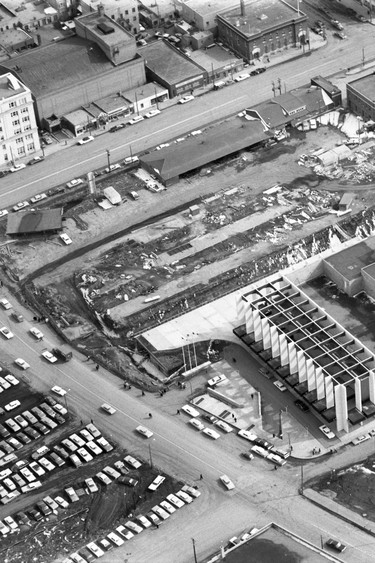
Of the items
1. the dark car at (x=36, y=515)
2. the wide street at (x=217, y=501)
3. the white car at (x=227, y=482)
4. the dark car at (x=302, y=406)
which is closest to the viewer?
the wide street at (x=217, y=501)

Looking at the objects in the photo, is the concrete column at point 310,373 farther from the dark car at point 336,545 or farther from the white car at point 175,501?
the dark car at point 336,545

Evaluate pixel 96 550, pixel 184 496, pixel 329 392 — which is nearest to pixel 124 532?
pixel 96 550

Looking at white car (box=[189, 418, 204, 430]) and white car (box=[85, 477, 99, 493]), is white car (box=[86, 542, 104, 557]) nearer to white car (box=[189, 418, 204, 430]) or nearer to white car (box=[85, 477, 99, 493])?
white car (box=[85, 477, 99, 493])

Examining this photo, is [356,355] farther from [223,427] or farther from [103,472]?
[103,472]

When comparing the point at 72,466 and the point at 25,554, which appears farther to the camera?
the point at 72,466

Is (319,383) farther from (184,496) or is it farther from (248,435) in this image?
(184,496)

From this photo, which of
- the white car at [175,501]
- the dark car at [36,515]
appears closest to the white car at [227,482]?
the white car at [175,501]

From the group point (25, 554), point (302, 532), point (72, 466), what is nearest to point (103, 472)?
point (72, 466)
